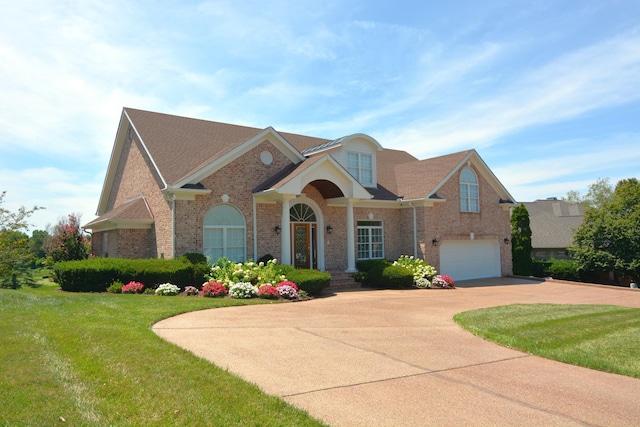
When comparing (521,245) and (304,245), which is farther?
(521,245)

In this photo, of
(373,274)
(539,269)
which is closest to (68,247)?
(373,274)

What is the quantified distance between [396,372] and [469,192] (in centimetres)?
1921

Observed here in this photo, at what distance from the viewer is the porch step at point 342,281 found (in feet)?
61.8

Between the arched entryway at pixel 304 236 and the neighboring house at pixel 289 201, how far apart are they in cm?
4

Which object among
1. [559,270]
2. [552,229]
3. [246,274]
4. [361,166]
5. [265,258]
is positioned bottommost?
[559,270]

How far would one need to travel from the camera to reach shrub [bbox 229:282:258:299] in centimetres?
1422

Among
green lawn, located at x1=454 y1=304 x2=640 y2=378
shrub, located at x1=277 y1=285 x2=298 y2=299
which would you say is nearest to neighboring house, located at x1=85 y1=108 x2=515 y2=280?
shrub, located at x1=277 y1=285 x2=298 y2=299

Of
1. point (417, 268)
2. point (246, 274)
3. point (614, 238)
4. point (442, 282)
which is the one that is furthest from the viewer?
point (614, 238)

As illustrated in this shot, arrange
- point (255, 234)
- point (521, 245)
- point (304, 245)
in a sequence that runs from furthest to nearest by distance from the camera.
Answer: point (521, 245) → point (304, 245) → point (255, 234)

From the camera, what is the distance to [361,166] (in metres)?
22.8

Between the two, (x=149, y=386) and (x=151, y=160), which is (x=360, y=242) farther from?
(x=149, y=386)

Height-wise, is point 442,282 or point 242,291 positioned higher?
point 242,291

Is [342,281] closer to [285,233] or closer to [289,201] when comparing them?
[285,233]

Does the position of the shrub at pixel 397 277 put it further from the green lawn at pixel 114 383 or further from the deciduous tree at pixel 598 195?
the deciduous tree at pixel 598 195
